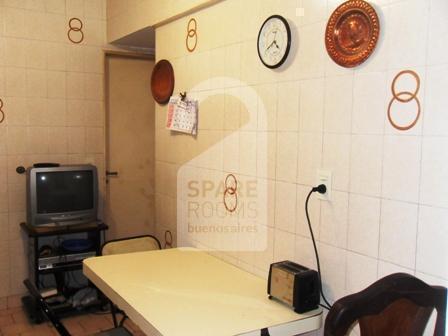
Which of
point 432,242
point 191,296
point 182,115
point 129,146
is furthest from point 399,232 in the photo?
point 129,146

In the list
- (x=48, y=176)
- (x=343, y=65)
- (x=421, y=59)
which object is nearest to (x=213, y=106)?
(x=343, y=65)

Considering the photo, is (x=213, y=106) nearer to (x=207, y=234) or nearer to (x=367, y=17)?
(x=207, y=234)

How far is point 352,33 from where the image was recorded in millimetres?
1680

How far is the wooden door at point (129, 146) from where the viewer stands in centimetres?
396

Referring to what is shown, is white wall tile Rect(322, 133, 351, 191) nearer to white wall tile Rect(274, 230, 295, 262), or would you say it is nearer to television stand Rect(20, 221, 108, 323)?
white wall tile Rect(274, 230, 295, 262)

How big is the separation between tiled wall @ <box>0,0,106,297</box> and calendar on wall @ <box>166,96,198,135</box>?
1203 millimetres

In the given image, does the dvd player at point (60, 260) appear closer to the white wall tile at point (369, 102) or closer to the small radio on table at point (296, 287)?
the small radio on table at point (296, 287)

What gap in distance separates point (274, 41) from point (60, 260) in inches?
93.7

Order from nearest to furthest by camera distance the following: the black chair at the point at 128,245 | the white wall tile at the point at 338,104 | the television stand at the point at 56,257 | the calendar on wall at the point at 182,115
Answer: the white wall tile at the point at 338,104, the black chair at the point at 128,245, the calendar on wall at the point at 182,115, the television stand at the point at 56,257

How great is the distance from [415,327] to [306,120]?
947mm

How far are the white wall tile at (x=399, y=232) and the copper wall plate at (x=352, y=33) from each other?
21.8 inches

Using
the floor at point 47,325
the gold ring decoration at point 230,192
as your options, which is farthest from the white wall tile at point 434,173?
the floor at point 47,325

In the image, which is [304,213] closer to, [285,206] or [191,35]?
[285,206]

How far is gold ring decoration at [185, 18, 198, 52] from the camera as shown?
106 inches
